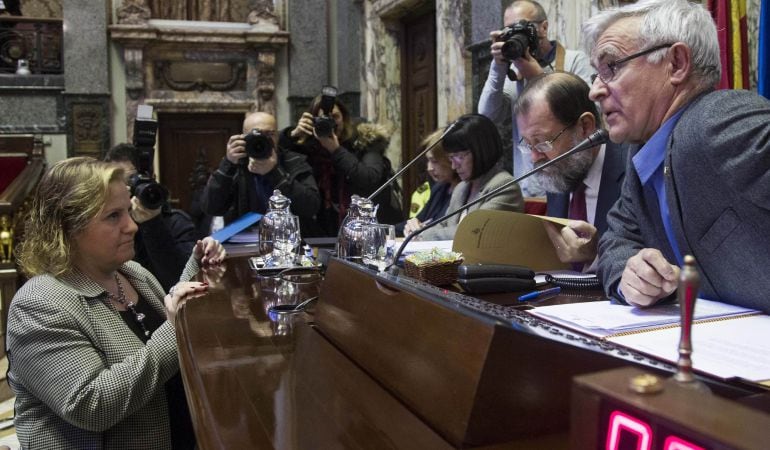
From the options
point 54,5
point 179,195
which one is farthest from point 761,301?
point 54,5

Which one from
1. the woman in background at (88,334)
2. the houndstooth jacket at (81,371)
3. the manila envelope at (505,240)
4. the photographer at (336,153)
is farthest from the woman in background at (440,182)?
the houndstooth jacket at (81,371)

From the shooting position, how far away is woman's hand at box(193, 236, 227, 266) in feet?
6.41

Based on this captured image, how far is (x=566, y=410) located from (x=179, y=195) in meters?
6.84

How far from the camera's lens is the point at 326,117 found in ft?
9.66

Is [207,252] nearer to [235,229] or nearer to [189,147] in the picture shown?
[235,229]

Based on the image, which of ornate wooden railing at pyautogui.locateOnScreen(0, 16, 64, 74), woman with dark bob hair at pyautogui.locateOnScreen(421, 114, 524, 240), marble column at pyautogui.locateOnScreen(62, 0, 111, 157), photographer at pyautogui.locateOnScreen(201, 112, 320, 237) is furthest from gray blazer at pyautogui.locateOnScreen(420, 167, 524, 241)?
ornate wooden railing at pyautogui.locateOnScreen(0, 16, 64, 74)

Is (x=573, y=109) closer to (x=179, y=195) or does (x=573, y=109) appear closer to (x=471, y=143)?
(x=471, y=143)

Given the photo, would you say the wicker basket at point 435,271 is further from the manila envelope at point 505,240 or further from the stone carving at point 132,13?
the stone carving at point 132,13

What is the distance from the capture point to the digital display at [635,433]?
1.24 feet

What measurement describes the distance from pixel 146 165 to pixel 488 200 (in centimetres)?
114

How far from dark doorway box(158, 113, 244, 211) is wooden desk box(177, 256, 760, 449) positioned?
635 cm

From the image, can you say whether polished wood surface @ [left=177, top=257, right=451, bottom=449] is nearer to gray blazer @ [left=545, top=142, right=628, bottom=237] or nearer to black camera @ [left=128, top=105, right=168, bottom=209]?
gray blazer @ [left=545, top=142, right=628, bottom=237]

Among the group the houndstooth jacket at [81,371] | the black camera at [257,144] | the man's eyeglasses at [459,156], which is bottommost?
the houndstooth jacket at [81,371]

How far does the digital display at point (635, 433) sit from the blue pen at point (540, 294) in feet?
2.78
